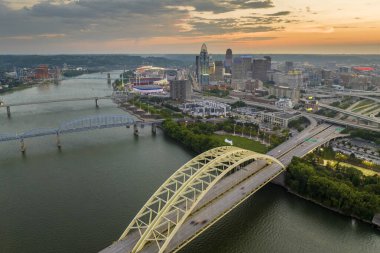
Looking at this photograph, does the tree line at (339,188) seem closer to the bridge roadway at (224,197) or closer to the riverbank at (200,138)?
the bridge roadway at (224,197)

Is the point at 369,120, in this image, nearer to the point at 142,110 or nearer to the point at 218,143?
the point at 218,143

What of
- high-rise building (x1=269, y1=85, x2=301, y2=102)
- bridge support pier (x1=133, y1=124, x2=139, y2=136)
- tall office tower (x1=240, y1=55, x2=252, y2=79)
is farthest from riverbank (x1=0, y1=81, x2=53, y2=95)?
high-rise building (x1=269, y1=85, x2=301, y2=102)

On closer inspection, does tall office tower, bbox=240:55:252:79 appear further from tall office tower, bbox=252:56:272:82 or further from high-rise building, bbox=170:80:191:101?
high-rise building, bbox=170:80:191:101

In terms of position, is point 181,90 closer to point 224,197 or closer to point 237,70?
point 237,70

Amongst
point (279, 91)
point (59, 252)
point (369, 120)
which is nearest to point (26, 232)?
point (59, 252)

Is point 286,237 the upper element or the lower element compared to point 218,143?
Answer: lower

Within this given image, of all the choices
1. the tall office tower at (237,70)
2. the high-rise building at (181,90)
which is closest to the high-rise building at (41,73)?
the tall office tower at (237,70)
